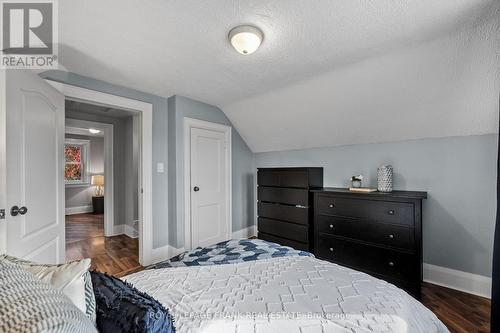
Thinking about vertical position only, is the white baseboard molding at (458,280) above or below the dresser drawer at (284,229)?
below

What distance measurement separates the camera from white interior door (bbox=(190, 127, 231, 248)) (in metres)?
3.20

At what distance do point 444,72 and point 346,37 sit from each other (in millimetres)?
978

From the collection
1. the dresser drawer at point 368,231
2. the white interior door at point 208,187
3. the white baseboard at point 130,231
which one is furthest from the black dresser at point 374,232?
the white baseboard at point 130,231

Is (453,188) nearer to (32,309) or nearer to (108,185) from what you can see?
(32,309)

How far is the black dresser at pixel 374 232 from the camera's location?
7.02 ft

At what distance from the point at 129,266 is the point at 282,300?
99.8 inches

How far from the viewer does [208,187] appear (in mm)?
3381

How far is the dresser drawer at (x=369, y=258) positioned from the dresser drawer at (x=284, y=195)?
519 mm

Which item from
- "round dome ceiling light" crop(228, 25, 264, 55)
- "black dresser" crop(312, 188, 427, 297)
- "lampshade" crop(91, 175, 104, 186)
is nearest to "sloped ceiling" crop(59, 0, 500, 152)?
"round dome ceiling light" crop(228, 25, 264, 55)

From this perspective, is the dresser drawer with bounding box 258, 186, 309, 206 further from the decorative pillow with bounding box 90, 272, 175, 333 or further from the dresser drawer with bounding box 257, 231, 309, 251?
the decorative pillow with bounding box 90, 272, 175, 333

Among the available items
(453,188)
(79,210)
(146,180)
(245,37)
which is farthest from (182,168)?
(79,210)

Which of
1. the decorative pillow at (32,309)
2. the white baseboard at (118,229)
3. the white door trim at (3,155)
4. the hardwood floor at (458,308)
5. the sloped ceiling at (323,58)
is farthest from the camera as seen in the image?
the white baseboard at (118,229)

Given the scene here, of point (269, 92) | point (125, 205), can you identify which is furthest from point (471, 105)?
point (125, 205)

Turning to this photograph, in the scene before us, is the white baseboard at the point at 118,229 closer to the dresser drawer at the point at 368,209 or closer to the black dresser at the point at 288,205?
the black dresser at the point at 288,205
